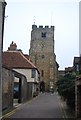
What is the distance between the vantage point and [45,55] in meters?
105

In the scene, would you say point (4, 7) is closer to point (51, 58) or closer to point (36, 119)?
point (36, 119)

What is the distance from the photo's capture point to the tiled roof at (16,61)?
218ft

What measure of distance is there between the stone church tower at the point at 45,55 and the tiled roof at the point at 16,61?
35.4 m

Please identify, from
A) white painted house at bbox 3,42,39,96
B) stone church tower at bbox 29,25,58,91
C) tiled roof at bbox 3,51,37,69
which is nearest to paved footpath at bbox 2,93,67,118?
white painted house at bbox 3,42,39,96

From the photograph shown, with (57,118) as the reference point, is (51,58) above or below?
above

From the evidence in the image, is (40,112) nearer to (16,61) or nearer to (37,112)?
(37,112)

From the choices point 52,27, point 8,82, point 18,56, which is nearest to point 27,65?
point 18,56

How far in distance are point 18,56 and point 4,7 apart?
40.0 meters

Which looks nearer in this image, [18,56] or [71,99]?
[71,99]

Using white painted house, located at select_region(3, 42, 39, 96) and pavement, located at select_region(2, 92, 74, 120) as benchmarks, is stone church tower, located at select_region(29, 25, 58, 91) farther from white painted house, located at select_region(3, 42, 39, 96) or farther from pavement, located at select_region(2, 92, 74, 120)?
pavement, located at select_region(2, 92, 74, 120)

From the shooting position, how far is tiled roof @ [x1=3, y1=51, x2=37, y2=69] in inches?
2616

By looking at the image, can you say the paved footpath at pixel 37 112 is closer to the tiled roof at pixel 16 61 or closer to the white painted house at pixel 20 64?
the white painted house at pixel 20 64

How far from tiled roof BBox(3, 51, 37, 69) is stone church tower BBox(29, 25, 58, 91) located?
116 ft

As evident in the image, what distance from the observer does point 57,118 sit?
2392 centimetres
